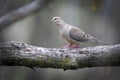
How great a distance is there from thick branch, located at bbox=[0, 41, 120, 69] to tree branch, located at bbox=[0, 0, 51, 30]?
74.6 inches

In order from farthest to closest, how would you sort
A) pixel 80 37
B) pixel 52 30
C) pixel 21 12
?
pixel 52 30 < pixel 21 12 < pixel 80 37

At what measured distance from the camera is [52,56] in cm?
352

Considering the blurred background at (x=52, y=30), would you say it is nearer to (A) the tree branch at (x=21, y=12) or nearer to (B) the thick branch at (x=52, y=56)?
(A) the tree branch at (x=21, y=12)

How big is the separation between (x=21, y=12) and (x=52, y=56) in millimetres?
2252

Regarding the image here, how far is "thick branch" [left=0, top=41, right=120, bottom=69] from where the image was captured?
343 cm

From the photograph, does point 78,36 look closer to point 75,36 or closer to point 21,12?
point 75,36

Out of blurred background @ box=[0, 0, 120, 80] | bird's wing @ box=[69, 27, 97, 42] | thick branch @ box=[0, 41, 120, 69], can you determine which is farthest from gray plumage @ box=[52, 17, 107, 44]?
blurred background @ box=[0, 0, 120, 80]

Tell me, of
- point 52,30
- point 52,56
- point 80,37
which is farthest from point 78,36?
point 52,30

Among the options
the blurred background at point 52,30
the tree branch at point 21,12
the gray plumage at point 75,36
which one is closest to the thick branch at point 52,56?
the gray plumage at point 75,36

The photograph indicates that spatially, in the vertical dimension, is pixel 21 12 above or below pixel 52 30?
below

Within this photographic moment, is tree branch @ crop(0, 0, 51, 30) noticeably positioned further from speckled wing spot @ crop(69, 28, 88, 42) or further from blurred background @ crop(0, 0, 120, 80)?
speckled wing spot @ crop(69, 28, 88, 42)

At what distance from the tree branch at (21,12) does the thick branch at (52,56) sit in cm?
190

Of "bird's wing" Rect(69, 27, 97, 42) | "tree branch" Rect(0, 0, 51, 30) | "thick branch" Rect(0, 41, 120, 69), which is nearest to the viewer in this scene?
"thick branch" Rect(0, 41, 120, 69)

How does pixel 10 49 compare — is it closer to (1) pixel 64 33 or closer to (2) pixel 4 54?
(2) pixel 4 54
